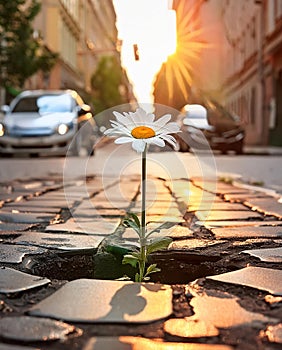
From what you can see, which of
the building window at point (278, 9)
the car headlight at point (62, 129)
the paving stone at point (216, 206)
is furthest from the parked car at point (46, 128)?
the building window at point (278, 9)

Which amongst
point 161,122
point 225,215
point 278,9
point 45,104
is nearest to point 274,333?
point 161,122

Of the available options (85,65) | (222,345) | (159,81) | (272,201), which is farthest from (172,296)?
(85,65)

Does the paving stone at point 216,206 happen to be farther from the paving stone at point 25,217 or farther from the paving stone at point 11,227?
the paving stone at point 11,227

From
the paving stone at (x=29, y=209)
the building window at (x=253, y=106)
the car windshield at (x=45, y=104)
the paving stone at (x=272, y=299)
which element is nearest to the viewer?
the paving stone at (x=272, y=299)

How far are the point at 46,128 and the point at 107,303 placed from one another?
12034 mm

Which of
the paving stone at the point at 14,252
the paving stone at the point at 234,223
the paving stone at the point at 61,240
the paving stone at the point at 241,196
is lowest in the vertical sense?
the paving stone at the point at 241,196

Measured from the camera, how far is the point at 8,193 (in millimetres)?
5734

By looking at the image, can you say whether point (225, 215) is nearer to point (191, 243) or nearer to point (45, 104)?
point (191, 243)

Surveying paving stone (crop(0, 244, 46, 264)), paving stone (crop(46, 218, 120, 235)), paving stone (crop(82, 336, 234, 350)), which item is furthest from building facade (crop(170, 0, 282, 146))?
paving stone (crop(82, 336, 234, 350))

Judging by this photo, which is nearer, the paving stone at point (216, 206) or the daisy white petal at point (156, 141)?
the daisy white petal at point (156, 141)

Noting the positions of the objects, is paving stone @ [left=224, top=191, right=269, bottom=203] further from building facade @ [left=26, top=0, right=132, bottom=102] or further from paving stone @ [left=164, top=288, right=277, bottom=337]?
building facade @ [left=26, top=0, right=132, bottom=102]

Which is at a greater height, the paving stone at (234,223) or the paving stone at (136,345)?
the paving stone at (136,345)

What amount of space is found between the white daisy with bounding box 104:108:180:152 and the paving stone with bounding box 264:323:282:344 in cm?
80

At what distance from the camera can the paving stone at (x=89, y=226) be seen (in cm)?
332
